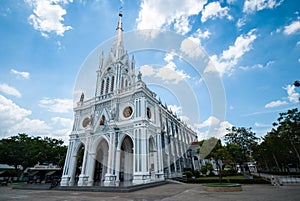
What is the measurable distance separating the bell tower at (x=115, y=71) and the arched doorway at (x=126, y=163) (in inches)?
300

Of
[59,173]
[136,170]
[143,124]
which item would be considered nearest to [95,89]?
[143,124]

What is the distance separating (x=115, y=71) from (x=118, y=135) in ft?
34.8

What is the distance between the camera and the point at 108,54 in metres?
28.1

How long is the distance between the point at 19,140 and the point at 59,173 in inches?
374

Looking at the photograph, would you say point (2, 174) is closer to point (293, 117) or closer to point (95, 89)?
point (95, 89)

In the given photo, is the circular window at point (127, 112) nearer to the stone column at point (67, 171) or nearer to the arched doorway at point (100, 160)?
the arched doorway at point (100, 160)

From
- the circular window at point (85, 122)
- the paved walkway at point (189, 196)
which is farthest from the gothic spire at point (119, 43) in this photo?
the paved walkway at point (189, 196)

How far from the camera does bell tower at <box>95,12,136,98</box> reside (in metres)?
24.3

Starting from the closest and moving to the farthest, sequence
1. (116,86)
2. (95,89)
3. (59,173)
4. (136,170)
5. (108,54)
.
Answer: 1. (136,170)
2. (116,86)
3. (95,89)
4. (108,54)
5. (59,173)

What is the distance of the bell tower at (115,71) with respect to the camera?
24.3 metres

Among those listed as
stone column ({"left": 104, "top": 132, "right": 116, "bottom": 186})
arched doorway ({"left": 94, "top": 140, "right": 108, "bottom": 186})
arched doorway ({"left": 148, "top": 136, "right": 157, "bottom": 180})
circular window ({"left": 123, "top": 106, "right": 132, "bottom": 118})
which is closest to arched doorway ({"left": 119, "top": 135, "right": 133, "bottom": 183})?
arched doorway ({"left": 94, "top": 140, "right": 108, "bottom": 186})

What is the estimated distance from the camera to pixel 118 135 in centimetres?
1934

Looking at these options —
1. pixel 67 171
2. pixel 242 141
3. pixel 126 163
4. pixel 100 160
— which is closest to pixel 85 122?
pixel 100 160

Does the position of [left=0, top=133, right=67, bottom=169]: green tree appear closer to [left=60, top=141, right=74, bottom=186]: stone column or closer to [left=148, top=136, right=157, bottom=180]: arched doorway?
[left=60, top=141, right=74, bottom=186]: stone column
